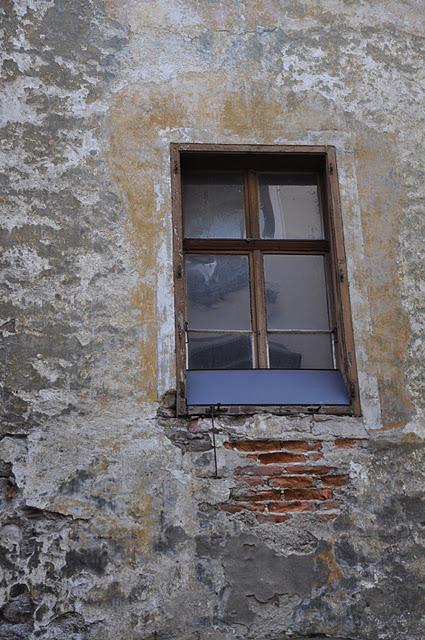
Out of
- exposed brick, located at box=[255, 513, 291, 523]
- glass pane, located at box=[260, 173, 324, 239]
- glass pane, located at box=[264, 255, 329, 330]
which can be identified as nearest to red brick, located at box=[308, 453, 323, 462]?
exposed brick, located at box=[255, 513, 291, 523]

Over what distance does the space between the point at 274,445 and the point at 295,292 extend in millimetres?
966

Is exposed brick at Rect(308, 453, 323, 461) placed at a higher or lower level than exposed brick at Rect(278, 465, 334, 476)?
higher

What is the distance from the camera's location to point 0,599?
4141mm

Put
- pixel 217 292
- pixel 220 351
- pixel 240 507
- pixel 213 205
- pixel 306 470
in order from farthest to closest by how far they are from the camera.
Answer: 1. pixel 213 205
2. pixel 217 292
3. pixel 220 351
4. pixel 306 470
5. pixel 240 507

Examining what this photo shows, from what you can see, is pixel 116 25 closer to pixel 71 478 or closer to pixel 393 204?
pixel 393 204

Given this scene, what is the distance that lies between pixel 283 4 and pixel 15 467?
3.27 m

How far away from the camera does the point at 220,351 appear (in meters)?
4.88

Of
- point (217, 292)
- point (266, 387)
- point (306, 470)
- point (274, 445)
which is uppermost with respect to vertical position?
point (217, 292)

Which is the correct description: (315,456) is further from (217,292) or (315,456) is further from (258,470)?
(217,292)

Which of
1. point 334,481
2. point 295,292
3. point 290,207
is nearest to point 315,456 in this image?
point 334,481

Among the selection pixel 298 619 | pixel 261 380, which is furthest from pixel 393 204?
pixel 298 619

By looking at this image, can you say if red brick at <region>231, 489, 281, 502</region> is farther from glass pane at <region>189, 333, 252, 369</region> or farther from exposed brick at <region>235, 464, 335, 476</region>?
glass pane at <region>189, 333, 252, 369</region>

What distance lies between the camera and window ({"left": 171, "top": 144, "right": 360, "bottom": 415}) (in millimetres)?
4719

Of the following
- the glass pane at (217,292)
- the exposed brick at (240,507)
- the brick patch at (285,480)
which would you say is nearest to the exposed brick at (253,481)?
the brick patch at (285,480)
